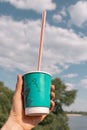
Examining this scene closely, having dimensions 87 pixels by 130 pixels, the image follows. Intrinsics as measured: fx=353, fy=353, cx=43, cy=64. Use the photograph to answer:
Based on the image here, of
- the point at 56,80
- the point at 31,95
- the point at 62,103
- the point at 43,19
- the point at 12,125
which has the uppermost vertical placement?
the point at 56,80

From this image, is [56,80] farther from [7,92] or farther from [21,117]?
[21,117]

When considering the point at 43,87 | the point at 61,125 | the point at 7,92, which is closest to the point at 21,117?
the point at 43,87

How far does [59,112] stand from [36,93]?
27.3 meters

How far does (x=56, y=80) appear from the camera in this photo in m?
31.2

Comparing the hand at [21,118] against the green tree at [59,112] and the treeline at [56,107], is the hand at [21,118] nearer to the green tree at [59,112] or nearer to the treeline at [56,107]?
the treeline at [56,107]

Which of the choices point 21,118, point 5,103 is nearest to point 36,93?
point 21,118

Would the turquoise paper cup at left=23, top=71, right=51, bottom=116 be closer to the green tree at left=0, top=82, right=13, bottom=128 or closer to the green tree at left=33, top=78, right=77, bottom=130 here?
the green tree at left=0, top=82, right=13, bottom=128

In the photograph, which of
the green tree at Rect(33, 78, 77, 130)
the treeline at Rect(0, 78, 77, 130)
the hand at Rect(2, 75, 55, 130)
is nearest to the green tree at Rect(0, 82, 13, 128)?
the treeline at Rect(0, 78, 77, 130)

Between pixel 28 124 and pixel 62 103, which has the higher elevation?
pixel 62 103

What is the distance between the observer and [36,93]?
2.29 meters

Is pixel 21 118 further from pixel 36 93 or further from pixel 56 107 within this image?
pixel 56 107

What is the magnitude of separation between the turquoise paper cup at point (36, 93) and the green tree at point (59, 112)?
82.9 feet

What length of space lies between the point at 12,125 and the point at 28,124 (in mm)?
108

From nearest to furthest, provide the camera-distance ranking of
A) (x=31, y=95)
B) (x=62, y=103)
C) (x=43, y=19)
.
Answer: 1. (x=31, y=95)
2. (x=43, y=19)
3. (x=62, y=103)
